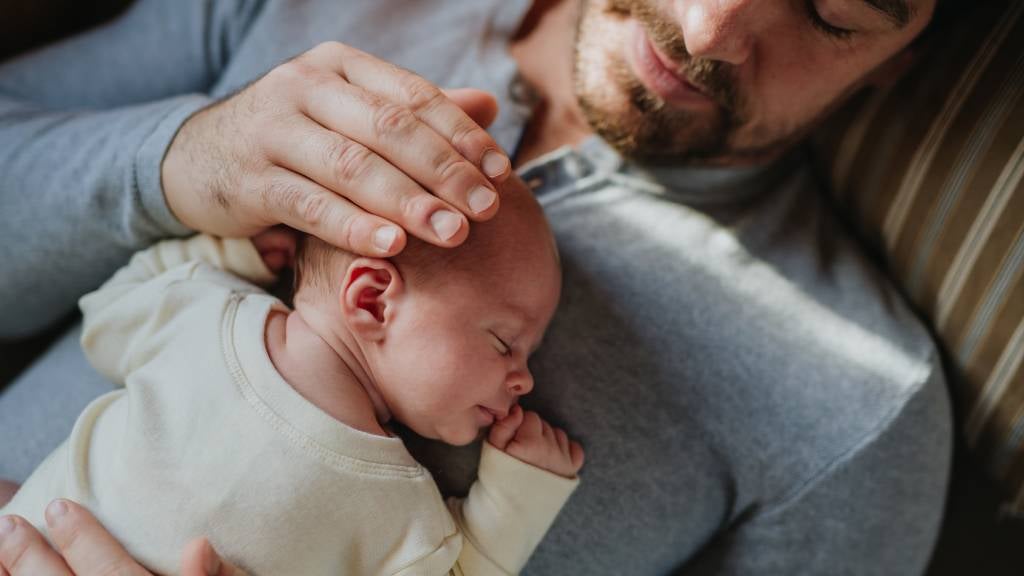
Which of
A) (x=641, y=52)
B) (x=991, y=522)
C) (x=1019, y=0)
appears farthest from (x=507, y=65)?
(x=991, y=522)

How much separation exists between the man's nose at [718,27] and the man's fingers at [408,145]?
348mm

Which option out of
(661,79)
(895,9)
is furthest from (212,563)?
(895,9)

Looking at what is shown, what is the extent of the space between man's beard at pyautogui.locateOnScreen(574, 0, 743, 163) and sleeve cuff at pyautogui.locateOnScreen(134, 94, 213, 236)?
577mm

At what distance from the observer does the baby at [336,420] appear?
0.83m

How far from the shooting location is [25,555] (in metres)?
0.81

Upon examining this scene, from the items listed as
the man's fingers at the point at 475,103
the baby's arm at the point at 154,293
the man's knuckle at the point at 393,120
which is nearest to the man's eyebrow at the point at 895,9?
the man's fingers at the point at 475,103

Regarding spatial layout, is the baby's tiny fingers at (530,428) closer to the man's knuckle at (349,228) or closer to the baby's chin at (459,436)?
the baby's chin at (459,436)

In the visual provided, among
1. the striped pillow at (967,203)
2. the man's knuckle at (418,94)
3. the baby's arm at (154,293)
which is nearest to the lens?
the man's knuckle at (418,94)

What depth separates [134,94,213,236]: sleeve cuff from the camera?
102cm

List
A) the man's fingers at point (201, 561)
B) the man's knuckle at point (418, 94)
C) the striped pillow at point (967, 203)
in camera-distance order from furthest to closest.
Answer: the striped pillow at point (967, 203)
the man's knuckle at point (418, 94)
the man's fingers at point (201, 561)

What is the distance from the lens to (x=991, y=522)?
1.59 metres

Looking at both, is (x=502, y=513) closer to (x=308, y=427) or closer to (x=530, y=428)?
(x=530, y=428)

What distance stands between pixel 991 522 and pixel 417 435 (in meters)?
1.29

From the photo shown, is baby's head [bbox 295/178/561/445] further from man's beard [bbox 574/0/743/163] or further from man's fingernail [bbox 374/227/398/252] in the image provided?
man's beard [bbox 574/0/743/163]
